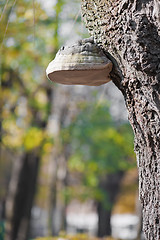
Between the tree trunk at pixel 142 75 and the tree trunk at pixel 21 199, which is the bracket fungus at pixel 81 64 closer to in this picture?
the tree trunk at pixel 142 75

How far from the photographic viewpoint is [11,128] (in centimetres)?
1226

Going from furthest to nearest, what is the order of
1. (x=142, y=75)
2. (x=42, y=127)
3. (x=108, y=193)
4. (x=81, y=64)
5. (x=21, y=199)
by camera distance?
(x=108, y=193), (x=42, y=127), (x=21, y=199), (x=81, y=64), (x=142, y=75)

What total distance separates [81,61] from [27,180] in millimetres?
9645

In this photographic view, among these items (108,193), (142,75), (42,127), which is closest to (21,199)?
(42,127)

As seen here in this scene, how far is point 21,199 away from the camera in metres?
11.0

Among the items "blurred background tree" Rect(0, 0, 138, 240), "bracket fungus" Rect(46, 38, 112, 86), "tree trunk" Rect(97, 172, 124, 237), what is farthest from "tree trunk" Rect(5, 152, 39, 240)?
"bracket fungus" Rect(46, 38, 112, 86)

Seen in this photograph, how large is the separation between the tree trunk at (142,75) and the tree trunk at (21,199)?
934 cm

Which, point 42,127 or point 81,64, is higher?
point 81,64

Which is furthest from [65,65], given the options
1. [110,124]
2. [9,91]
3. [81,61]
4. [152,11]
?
[110,124]

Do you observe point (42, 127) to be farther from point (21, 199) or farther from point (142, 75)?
point (142, 75)

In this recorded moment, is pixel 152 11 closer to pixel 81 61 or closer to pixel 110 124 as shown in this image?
pixel 81 61

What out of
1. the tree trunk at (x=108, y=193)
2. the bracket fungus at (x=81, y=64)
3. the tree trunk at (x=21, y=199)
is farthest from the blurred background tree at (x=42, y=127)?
the bracket fungus at (x=81, y=64)

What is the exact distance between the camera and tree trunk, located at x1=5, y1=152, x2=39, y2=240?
1087 cm

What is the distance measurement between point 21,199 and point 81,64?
9.42 metres
